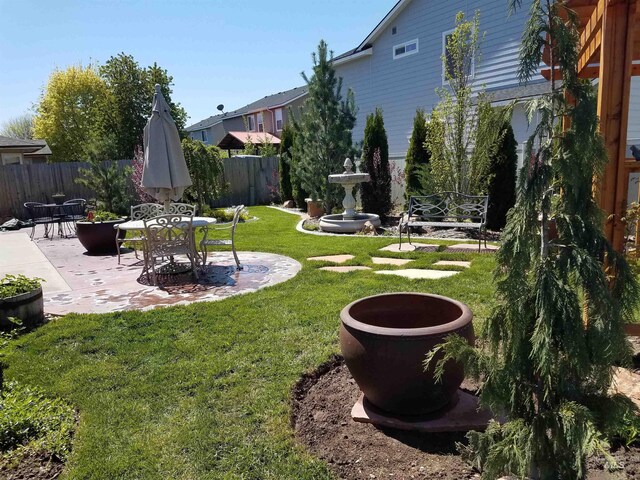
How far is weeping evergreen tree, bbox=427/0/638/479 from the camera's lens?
164 centimetres

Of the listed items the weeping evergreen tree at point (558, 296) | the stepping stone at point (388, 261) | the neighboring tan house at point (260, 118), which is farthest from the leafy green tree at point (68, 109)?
the weeping evergreen tree at point (558, 296)

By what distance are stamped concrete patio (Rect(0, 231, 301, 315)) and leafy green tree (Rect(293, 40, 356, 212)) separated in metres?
4.94

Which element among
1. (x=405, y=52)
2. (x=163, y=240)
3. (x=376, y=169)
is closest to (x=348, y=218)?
(x=376, y=169)

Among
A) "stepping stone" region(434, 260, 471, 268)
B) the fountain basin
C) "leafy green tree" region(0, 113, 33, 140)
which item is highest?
"leafy green tree" region(0, 113, 33, 140)

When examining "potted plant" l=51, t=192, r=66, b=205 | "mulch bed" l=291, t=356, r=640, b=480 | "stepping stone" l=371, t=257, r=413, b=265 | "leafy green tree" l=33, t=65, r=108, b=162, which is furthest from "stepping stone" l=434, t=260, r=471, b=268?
"leafy green tree" l=33, t=65, r=108, b=162

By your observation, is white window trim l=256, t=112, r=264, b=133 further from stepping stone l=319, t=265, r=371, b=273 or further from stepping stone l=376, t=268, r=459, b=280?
stepping stone l=376, t=268, r=459, b=280

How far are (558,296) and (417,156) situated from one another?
384 inches

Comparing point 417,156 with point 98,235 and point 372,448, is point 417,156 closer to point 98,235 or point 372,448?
point 98,235

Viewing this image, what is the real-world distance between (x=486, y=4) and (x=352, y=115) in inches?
188

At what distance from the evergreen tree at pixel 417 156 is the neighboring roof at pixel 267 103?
1534 centimetres

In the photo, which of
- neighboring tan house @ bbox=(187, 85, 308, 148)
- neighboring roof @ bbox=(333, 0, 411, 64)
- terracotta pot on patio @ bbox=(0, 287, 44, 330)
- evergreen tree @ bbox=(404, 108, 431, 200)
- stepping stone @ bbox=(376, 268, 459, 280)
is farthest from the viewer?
neighboring tan house @ bbox=(187, 85, 308, 148)

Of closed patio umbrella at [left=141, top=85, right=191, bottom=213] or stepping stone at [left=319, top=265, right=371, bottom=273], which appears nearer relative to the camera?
stepping stone at [left=319, top=265, right=371, bottom=273]

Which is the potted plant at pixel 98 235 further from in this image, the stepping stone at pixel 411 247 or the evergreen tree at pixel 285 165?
the evergreen tree at pixel 285 165

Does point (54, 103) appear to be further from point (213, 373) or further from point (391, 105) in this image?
point (213, 373)
